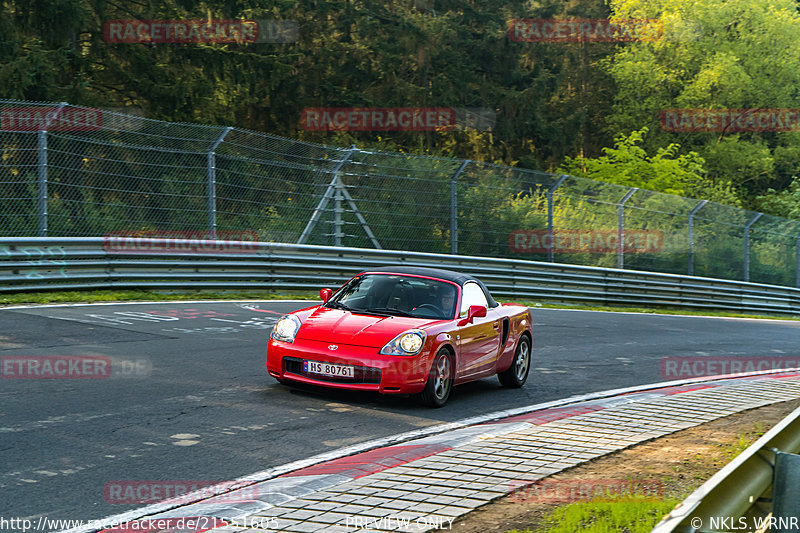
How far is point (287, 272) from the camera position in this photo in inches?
731

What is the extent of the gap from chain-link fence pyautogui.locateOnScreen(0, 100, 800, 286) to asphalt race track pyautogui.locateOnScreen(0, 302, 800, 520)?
228 centimetres

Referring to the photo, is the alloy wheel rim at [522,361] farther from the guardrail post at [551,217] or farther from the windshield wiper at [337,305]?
the guardrail post at [551,217]

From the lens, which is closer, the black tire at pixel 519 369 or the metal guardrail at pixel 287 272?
the black tire at pixel 519 369

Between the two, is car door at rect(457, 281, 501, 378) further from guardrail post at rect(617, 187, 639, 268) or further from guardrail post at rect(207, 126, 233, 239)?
guardrail post at rect(617, 187, 639, 268)

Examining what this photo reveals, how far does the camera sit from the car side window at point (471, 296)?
9.52m

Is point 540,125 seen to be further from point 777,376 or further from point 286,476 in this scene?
point 286,476

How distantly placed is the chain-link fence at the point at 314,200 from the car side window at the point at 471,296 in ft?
26.5

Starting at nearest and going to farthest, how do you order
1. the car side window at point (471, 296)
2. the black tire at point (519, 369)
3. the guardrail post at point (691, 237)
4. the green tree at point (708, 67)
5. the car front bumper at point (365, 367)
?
1. the car front bumper at point (365, 367)
2. the car side window at point (471, 296)
3. the black tire at point (519, 369)
4. the guardrail post at point (691, 237)
5. the green tree at point (708, 67)

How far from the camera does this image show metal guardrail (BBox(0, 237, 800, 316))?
14.9 m

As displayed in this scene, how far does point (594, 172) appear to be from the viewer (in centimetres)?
4297

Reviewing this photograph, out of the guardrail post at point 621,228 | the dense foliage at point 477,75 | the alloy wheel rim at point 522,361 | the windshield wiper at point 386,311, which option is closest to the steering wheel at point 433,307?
the windshield wiper at point 386,311

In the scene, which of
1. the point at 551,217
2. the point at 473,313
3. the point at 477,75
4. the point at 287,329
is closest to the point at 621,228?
the point at 551,217

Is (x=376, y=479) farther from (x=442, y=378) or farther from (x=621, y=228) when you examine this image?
(x=621, y=228)

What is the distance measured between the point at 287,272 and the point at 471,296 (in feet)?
30.4
